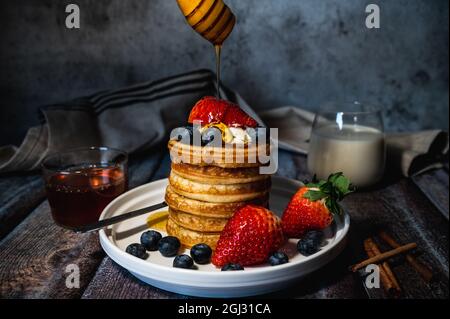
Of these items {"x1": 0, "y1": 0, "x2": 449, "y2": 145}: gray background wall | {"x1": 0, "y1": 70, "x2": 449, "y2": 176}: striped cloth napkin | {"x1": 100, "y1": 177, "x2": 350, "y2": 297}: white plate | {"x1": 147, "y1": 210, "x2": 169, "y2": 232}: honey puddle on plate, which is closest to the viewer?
{"x1": 100, "y1": 177, "x2": 350, "y2": 297}: white plate

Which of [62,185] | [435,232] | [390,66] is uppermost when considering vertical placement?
[390,66]

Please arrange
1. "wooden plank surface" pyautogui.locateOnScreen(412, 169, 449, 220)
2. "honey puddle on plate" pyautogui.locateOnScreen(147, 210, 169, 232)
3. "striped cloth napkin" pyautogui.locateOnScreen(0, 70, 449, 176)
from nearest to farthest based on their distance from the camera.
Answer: "honey puddle on plate" pyautogui.locateOnScreen(147, 210, 169, 232)
"wooden plank surface" pyautogui.locateOnScreen(412, 169, 449, 220)
"striped cloth napkin" pyautogui.locateOnScreen(0, 70, 449, 176)

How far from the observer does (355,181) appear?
2012 millimetres

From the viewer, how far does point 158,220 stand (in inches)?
64.9

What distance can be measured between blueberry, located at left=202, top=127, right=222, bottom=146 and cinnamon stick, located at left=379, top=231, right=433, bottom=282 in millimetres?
631

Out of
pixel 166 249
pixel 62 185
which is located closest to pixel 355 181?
pixel 166 249

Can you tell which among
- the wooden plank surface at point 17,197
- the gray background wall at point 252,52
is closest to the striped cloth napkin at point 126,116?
the wooden plank surface at point 17,197

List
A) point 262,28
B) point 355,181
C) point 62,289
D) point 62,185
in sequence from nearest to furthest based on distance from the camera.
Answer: point 62,289, point 62,185, point 355,181, point 262,28

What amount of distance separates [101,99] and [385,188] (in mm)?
1399

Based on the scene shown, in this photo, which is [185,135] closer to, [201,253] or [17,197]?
[201,253]

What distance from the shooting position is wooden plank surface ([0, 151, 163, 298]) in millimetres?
1288

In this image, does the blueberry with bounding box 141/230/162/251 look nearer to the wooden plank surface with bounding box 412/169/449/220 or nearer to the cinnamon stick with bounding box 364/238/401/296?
the cinnamon stick with bounding box 364/238/401/296

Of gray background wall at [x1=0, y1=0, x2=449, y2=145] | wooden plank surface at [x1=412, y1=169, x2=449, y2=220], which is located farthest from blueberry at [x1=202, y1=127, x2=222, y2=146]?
gray background wall at [x1=0, y1=0, x2=449, y2=145]

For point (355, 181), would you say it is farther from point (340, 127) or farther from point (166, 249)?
point (166, 249)
